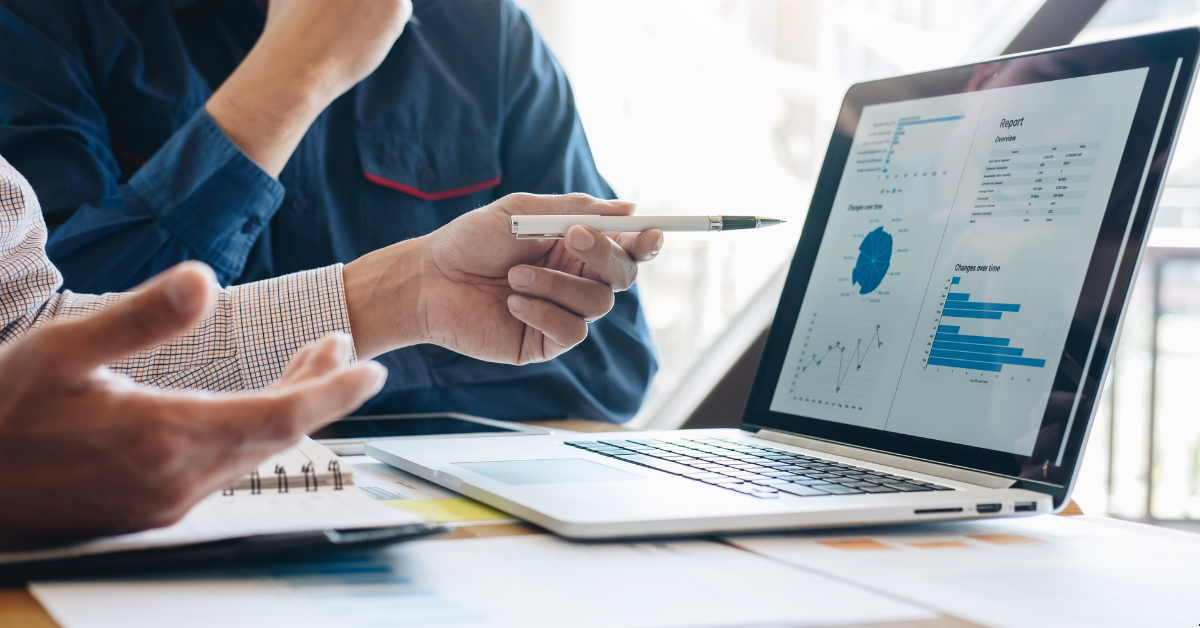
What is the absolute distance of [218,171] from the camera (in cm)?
94

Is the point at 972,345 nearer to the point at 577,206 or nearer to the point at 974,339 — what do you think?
the point at 974,339

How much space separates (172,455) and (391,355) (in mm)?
788

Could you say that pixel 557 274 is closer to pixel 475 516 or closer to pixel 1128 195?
pixel 475 516

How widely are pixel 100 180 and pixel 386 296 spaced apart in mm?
430

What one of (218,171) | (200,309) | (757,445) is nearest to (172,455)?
(200,309)

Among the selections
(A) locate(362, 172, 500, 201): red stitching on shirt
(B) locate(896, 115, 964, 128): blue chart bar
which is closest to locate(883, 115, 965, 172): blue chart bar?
(B) locate(896, 115, 964, 128): blue chart bar

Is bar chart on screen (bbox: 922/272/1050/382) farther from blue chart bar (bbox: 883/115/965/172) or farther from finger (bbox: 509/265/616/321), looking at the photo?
finger (bbox: 509/265/616/321)

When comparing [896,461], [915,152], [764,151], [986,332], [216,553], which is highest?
[764,151]

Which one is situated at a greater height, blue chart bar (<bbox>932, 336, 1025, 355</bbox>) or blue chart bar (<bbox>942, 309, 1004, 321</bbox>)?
blue chart bar (<bbox>942, 309, 1004, 321</bbox>)

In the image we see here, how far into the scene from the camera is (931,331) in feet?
2.05

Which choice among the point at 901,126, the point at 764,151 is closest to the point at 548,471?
the point at 901,126

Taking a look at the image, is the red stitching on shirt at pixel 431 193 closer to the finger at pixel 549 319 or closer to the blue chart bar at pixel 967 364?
the finger at pixel 549 319

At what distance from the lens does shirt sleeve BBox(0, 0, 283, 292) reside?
0.93m

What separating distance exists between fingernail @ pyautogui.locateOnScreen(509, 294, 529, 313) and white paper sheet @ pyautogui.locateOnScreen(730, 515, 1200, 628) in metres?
0.34
